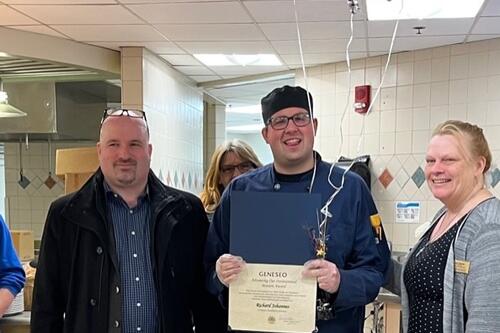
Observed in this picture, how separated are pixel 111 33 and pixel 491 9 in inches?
94.2

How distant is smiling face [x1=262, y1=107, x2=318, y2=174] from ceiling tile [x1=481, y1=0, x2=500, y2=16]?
191 cm

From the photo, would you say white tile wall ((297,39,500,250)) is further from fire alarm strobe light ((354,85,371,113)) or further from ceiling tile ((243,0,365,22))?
ceiling tile ((243,0,365,22))

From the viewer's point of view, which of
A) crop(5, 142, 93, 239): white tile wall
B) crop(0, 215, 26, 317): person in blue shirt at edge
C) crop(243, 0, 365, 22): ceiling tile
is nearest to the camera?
crop(0, 215, 26, 317): person in blue shirt at edge

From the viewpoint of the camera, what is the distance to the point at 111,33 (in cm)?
359

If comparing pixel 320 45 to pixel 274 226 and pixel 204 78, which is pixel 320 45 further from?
pixel 274 226

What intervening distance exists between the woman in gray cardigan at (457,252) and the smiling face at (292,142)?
343mm

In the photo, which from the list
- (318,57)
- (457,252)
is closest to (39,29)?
(318,57)

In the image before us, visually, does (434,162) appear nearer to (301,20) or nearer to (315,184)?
(315,184)

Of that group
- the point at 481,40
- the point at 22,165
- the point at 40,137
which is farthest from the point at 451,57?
the point at 22,165

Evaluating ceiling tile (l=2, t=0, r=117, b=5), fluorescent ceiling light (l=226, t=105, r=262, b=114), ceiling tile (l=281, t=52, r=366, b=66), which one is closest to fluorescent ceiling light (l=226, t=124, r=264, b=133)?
fluorescent ceiling light (l=226, t=105, r=262, b=114)

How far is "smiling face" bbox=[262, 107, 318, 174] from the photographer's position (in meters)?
1.50

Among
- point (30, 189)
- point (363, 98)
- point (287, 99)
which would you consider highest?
point (363, 98)

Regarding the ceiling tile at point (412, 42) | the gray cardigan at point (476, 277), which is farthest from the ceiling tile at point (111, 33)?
the gray cardigan at point (476, 277)

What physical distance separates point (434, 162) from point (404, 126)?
2737 mm
